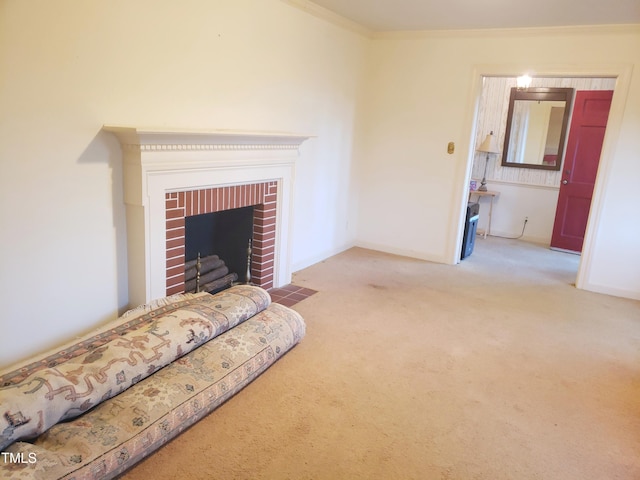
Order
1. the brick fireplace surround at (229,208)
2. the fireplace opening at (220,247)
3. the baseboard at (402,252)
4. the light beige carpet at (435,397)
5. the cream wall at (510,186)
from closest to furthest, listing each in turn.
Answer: the light beige carpet at (435,397), the brick fireplace surround at (229,208), the fireplace opening at (220,247), the baseboard at (402,252), the cream wall at (510,186)

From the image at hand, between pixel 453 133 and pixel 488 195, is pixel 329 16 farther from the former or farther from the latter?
pixel 488 195

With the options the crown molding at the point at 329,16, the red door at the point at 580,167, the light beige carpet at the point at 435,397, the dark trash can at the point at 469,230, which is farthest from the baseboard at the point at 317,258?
the red door at the point at 580,167

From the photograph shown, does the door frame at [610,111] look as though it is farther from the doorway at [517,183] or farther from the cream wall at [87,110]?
the cream wall at [87,110]

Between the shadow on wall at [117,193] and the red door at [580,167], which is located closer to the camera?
the shadow on wall at [117,193]

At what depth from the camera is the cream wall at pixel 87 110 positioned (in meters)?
2.12

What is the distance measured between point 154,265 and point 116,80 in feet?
3.43

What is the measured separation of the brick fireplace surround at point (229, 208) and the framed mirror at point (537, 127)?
4275mm

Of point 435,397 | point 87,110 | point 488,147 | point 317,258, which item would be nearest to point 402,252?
point 317,258

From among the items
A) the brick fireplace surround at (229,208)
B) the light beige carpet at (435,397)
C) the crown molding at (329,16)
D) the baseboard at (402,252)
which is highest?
the crown molding at (329,16)

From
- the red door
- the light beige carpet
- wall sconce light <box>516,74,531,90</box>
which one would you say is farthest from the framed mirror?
the light beige carpet

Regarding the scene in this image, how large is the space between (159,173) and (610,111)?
12.8 feet

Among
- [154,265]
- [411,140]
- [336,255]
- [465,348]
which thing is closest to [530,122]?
[411,140]

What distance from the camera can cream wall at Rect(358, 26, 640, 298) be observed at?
4.07 meters

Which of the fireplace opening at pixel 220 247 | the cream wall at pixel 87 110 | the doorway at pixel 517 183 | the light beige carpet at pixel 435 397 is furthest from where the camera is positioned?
the doorway at pixel 517 183
